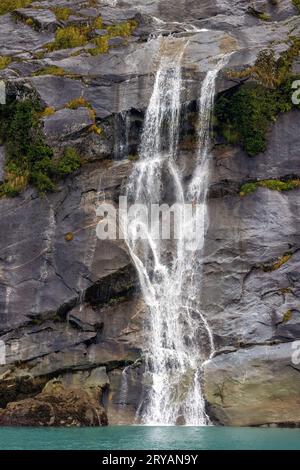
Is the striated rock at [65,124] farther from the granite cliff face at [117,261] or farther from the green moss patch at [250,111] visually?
the green moss patch at [250,111]

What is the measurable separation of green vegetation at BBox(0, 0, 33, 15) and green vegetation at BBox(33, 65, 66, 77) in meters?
9.27

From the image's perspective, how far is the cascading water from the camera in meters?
27.7

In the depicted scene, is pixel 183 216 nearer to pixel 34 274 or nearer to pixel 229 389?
pixel 34 274

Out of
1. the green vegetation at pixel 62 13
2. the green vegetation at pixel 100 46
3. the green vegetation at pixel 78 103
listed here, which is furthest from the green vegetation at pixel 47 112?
the green vegetation at pixel 62 13

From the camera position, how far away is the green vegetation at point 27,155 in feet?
110

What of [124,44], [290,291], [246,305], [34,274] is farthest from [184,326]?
[124,44]

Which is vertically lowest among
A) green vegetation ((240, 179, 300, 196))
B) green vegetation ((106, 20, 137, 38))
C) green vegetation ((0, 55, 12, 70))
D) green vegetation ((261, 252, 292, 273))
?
green vegetation ((261, 252, 292, 273))

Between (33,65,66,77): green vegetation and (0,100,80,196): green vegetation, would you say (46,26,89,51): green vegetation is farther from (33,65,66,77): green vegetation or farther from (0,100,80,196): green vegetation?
(0,100,80,196): green vegetation

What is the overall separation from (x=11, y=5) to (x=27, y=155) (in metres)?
15.7

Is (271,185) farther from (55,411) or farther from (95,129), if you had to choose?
(55,411)

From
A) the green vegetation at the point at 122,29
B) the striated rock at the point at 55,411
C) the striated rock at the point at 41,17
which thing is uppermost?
the striated rock at the point at 41,17

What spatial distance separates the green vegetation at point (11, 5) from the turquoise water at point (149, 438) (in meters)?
28.9

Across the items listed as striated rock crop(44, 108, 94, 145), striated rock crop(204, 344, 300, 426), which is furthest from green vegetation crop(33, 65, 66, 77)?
striated rock crop(204, 344, 300, 426)
